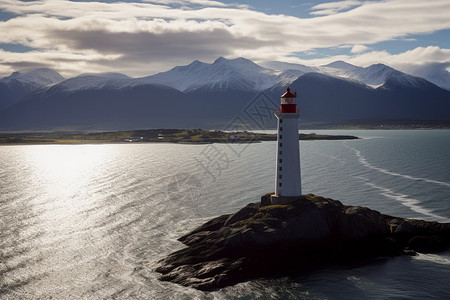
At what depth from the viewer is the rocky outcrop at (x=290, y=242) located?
3475 centimetres

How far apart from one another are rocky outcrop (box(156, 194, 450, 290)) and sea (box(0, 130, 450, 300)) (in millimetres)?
1310

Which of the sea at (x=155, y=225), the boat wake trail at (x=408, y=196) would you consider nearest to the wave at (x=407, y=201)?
the boat wake trail at (x=408, y=196)

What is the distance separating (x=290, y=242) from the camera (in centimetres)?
3756

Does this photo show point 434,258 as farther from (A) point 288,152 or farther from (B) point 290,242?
(A) point 288,152

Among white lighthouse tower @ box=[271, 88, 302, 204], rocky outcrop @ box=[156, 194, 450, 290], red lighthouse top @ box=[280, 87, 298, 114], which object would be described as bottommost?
rocky outcrop @ box=[156, 194, 450, 290]

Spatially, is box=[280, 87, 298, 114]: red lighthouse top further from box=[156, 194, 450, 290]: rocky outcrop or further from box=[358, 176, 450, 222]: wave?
box=[358, 176, 450, 222]: wave

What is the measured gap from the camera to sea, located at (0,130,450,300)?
32.0 meters

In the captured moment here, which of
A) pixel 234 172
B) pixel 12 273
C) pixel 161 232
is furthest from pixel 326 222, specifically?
pixel 234 172

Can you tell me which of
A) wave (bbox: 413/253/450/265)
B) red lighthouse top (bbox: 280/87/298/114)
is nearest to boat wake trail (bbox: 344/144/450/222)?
wave (bbox: 413/253/450/265)

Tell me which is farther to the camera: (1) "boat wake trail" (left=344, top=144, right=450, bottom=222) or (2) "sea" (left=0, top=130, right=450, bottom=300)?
(1) "boat wake trail" (left=344, top=144, right=450, bottom=222)

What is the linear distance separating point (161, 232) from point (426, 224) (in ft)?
88.7

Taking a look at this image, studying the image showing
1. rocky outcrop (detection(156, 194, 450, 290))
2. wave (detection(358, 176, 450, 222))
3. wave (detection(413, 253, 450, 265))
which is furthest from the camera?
wave (detection(358, 176, 450, 222))

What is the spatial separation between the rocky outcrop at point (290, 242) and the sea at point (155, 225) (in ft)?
4.30

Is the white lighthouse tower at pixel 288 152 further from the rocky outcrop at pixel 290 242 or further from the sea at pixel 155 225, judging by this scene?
the sea at pixel 155 225
